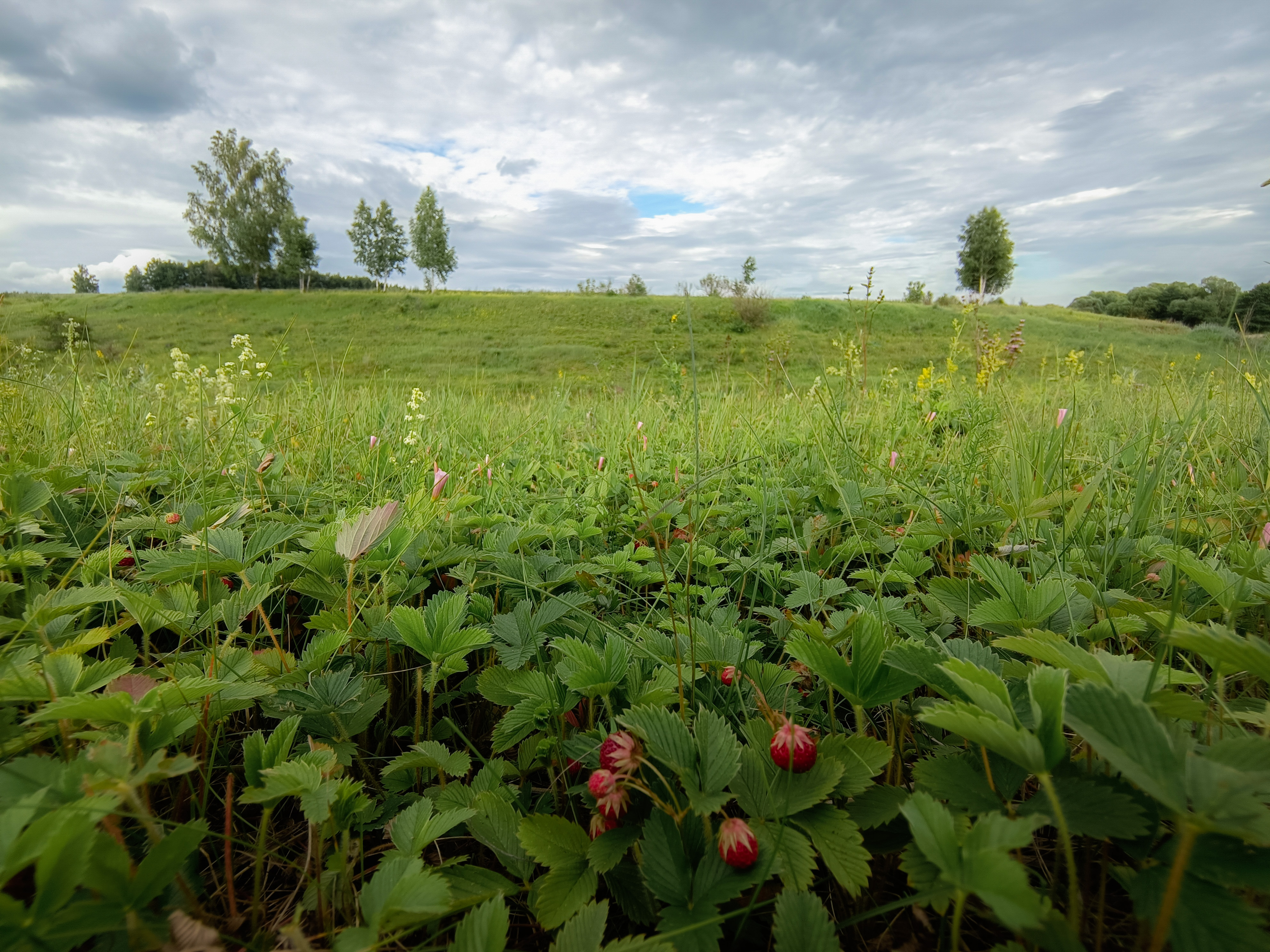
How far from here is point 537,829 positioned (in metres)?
0.70

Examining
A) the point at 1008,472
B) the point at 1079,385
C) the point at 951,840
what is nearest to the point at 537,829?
the point at 951,840

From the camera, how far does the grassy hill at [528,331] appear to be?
1358 centimetres

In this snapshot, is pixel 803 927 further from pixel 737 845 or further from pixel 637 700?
pixel 637 700

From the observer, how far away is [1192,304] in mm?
3316

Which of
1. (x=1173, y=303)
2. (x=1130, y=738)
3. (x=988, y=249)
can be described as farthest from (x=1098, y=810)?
(x=988, y=249)

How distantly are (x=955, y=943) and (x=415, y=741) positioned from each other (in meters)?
0.80

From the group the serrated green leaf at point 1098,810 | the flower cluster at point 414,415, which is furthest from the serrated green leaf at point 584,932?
the flower cluster at point 414,415

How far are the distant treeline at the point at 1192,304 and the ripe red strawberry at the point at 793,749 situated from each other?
2.22 m

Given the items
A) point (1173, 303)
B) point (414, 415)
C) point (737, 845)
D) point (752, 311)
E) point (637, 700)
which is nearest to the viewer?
point (737, 845)

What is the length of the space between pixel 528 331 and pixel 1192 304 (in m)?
19.7

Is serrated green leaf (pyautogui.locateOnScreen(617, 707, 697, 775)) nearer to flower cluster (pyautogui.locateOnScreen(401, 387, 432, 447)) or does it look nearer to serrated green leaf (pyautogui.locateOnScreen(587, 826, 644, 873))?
serrated green leaf (pyautogui.locateOnScreen(587, 826, 644, 873))

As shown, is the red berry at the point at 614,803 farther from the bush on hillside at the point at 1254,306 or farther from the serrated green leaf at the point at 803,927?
the bush on hillside at the point at 1254,306

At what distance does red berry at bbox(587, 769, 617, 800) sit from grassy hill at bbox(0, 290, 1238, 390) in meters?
8.13

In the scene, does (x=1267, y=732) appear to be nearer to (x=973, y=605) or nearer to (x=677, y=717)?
(x=973, y=605)
